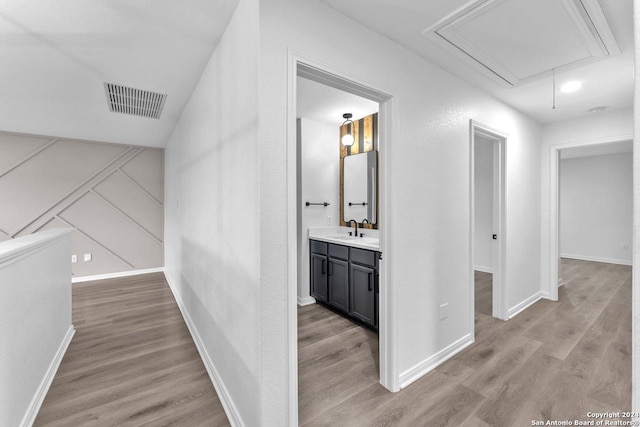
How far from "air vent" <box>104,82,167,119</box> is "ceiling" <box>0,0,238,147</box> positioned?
0.23 ft

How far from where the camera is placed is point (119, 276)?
4.98 m

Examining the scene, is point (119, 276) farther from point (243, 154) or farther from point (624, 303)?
point (624, 303)

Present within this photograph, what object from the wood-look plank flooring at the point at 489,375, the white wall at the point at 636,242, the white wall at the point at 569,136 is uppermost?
the white wall at the point at 569,136

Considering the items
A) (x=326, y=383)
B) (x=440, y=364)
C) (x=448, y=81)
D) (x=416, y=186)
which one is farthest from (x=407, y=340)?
(x=448, y=81)

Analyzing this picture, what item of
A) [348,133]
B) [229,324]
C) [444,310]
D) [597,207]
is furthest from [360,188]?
[597,207]

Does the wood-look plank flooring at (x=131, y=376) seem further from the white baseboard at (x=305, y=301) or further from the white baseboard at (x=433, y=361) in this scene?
the white baseboard at (x=305, y=301)

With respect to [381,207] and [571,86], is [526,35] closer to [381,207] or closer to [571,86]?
[571,86]

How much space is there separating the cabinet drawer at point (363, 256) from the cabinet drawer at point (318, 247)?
527mm

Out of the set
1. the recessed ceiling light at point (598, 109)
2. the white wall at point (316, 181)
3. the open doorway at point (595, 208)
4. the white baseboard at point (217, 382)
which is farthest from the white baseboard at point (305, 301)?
the open doorway at point (595, 208)

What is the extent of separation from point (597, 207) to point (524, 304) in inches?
190

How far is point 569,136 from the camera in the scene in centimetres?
365

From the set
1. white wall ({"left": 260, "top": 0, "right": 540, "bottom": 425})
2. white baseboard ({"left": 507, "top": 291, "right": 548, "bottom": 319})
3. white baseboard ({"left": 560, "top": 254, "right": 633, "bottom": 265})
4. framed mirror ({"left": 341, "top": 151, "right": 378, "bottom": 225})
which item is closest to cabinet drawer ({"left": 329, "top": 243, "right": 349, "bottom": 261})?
framed mirror ({"left": 341, "top": 151, "right": 378, "bottom": 225})

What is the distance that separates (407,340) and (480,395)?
55cm

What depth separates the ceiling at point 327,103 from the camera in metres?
2.69
